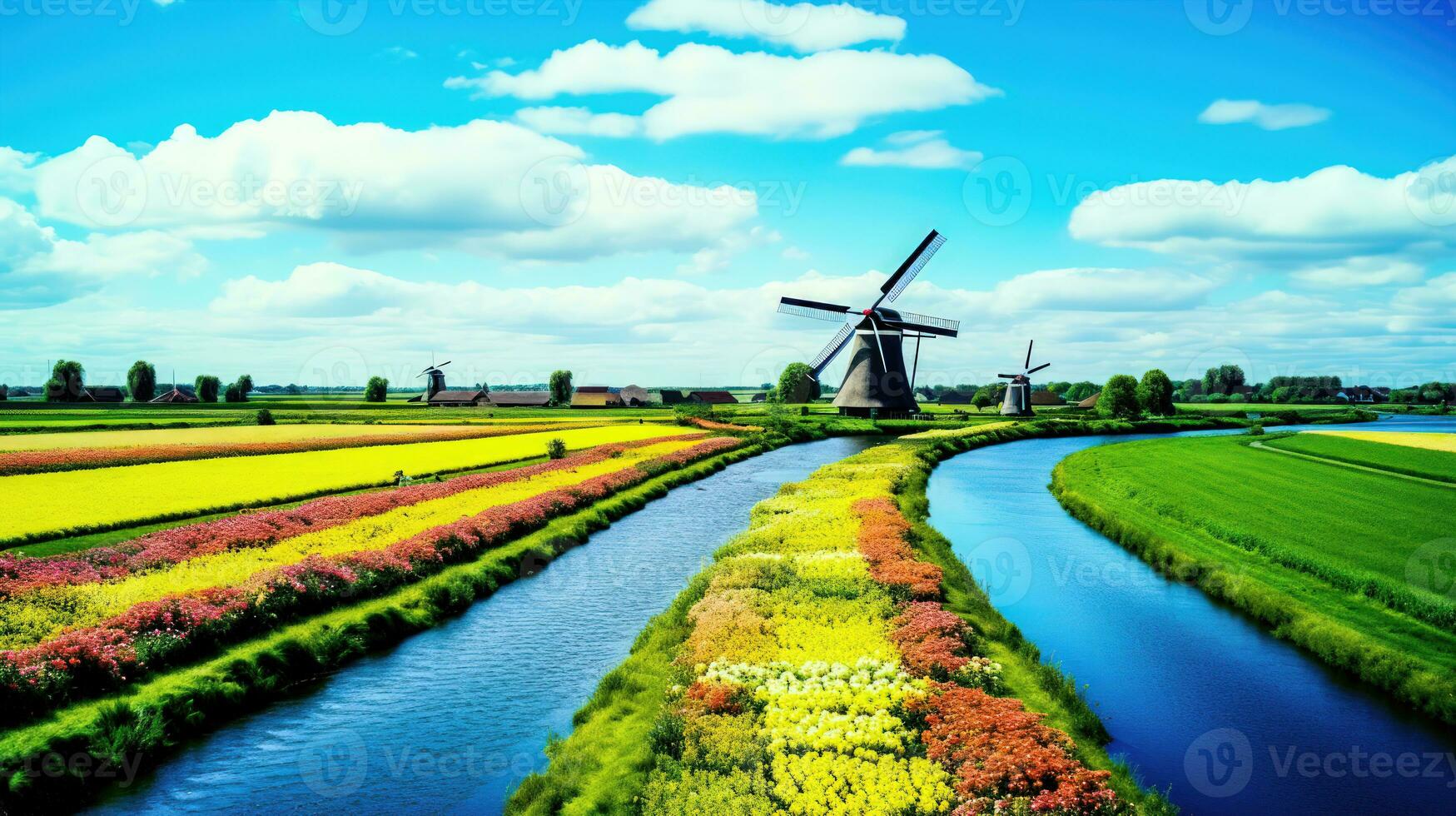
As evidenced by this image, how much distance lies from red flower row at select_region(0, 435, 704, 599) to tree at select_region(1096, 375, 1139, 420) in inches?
4113

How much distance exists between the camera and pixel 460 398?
15112 cm

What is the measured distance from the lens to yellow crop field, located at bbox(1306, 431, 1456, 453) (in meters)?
55.4

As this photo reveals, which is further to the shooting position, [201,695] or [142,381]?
[142,381]

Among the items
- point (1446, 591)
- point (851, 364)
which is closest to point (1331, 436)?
point (851, 364)

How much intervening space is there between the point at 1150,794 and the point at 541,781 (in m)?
7.91

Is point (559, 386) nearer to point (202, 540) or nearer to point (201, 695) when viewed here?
point (202, 540)

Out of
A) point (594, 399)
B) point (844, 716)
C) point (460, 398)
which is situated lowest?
point (844, 716)

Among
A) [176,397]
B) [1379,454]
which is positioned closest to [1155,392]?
[1379,454]

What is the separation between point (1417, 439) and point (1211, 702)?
64.4 meters

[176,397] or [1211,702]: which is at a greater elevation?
[176,397]

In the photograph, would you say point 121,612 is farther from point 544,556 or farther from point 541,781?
point 544,556

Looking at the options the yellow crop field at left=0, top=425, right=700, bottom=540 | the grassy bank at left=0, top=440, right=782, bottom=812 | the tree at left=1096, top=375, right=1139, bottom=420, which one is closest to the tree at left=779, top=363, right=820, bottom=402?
the tree at left=1096, top=375, right=1139, bottom=420

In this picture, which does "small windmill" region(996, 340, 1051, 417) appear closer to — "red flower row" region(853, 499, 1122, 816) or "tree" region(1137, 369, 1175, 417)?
"tree" region(1137, 369, 1175, 417)

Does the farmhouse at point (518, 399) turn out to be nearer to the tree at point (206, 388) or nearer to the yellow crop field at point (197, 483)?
the tree at point (206, 388)
